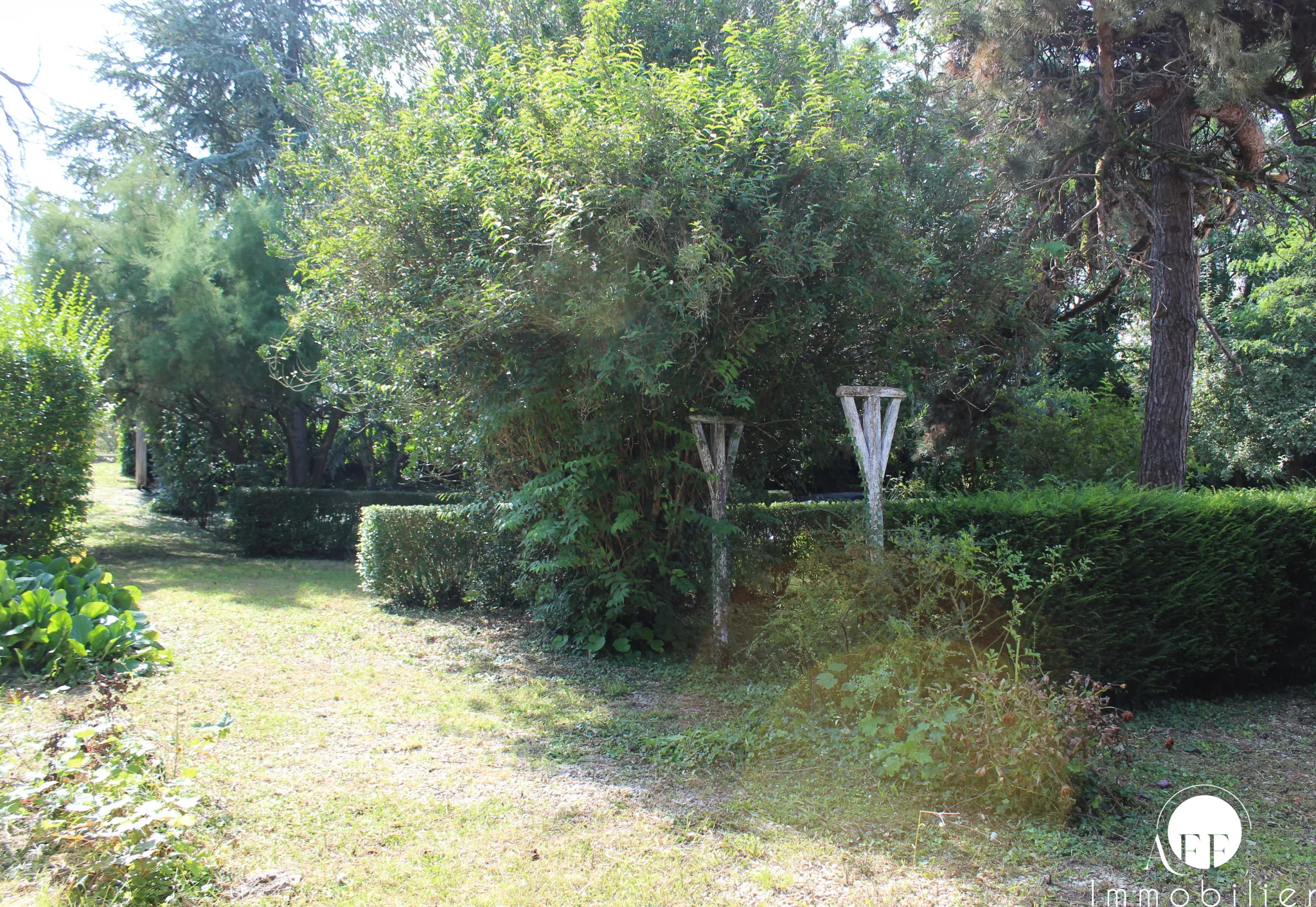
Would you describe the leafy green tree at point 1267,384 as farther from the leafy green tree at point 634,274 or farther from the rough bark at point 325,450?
the rough bark at point 325,450

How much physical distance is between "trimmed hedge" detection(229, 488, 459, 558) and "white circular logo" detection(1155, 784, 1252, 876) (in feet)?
40.1

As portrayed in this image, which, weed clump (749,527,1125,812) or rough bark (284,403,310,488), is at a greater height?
rough bark (284,403,310,488)

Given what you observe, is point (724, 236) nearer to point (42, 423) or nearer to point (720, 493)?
point (720, 493)

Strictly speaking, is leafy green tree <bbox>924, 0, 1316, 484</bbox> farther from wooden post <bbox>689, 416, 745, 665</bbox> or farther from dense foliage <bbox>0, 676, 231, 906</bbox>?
dense foliage <bbox>0, 676, 231, 906</bbox>

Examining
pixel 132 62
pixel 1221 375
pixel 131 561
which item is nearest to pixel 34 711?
pixel 131 561

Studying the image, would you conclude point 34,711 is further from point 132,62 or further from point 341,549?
point 132,62

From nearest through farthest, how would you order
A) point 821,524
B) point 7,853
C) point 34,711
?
point 7,853 → point 34,711 → point 821,524

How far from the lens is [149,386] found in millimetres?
12828

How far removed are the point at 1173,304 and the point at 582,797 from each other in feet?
25.8

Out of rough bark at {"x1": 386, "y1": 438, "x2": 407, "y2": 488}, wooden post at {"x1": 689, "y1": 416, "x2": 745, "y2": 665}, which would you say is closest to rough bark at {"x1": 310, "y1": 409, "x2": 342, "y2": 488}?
rough bark at {"x1": 386, "y1": 438, "x2": 407, "y2": 488}

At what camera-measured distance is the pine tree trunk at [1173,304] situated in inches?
329

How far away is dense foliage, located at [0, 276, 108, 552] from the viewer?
7.86 metres

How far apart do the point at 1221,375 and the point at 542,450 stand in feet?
47.2

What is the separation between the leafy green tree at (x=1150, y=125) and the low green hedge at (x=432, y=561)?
687cm
